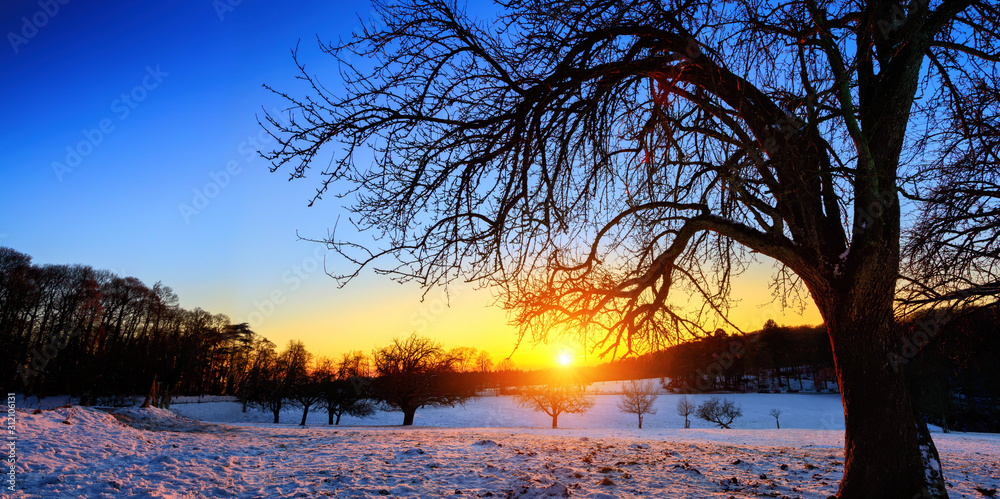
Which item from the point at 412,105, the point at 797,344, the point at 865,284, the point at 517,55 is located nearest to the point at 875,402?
the point at 865,284

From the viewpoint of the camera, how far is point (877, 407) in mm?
4121

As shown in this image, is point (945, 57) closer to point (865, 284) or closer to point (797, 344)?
point (865, 284)

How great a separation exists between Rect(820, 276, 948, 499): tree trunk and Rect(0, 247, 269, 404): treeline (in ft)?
112

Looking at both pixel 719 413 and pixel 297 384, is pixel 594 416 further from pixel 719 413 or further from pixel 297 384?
pixel 297 384

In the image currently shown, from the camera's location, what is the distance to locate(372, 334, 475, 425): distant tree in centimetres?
2739

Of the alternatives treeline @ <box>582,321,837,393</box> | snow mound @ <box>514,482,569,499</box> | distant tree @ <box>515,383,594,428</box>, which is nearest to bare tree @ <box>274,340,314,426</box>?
distant tree @ <box>515,383,594,428</box>

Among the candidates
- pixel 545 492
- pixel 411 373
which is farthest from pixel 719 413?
pixel 545 492

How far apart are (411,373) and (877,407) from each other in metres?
26.1

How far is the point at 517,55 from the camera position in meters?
4.42

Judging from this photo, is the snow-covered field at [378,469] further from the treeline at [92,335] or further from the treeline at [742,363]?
the treeline at [92,335]

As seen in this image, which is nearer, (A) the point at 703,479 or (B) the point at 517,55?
(B) the point at 517,55

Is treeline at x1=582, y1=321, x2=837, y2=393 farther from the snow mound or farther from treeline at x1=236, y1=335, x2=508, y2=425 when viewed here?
treeline at x1=236, y1=335, x2=508, y2=425

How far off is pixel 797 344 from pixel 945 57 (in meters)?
58.7

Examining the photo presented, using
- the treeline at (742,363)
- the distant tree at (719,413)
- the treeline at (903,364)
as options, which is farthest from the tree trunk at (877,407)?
the distant tree at (719,413)
